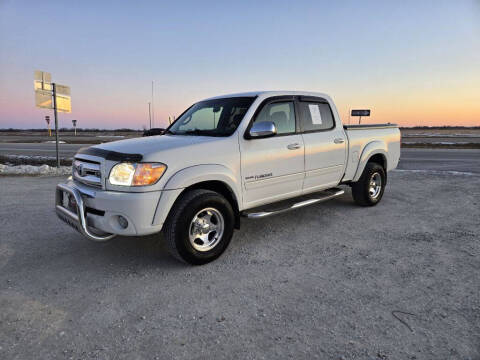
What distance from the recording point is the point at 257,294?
291 centimetres

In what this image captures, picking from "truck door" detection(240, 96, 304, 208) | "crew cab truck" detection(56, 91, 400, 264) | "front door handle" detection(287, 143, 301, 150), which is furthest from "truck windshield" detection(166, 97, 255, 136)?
"front door handle" detection(287, 143, 301, 150)

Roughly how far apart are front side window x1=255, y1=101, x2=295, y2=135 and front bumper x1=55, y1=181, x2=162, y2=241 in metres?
1.88

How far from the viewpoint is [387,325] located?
7.94ft

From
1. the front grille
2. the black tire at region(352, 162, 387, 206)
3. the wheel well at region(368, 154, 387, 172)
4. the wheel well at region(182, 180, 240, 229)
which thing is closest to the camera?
the front grille

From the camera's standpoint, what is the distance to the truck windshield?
4086 millimetres

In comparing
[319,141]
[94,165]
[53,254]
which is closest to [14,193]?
[53,254]

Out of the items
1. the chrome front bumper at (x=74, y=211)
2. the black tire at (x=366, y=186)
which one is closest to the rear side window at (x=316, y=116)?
the black tire at (x=366, y=186)

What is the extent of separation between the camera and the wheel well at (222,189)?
3.62 m

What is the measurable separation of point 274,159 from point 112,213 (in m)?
2.02

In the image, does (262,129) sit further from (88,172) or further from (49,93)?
(49,93)

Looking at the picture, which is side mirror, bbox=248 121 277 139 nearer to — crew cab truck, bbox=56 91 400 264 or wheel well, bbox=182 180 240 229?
crew cab truck, bbox=56 91 400 264

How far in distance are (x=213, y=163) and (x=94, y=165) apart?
1.27m

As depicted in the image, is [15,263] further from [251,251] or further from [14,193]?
[14,193]

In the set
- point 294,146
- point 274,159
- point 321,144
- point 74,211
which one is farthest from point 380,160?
point 74,211
